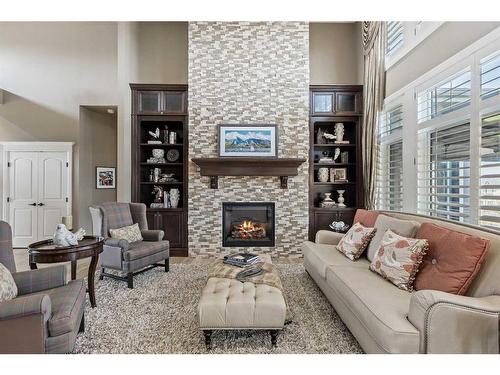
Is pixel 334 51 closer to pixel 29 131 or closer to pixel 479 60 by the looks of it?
pixel 479 60

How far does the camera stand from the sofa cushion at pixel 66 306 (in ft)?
5.32

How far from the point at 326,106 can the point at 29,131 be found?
6245mm

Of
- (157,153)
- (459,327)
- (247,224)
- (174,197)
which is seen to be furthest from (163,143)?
(459,327)

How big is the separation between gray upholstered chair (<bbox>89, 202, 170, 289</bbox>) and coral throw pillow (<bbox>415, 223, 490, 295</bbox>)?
9.62 ft

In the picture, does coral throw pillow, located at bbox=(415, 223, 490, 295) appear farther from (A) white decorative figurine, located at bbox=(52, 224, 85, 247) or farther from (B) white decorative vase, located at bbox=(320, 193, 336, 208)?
(A) white decorative figurine, located at bbox=(52, 224, 85, 247)

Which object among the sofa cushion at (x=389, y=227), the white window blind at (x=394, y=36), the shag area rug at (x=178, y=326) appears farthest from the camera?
the white window blind at (x=394, y=36)

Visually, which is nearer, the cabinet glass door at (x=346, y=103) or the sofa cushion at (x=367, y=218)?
the sofa cushion at (x=367, y=218)

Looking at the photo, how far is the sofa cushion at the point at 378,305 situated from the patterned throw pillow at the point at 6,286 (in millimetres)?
2292

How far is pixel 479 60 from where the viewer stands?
7.90ft

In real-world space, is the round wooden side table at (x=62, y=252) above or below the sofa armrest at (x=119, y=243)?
above

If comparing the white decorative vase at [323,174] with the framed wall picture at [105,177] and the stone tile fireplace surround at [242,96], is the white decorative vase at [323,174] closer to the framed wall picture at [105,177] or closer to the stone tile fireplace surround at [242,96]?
the stone tile fireplace surround at [242,96]

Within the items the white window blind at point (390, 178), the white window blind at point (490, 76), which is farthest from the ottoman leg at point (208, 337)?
the white window blind at point (390, 178)

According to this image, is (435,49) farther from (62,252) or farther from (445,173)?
(62,252)

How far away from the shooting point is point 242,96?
4680 millimetres
